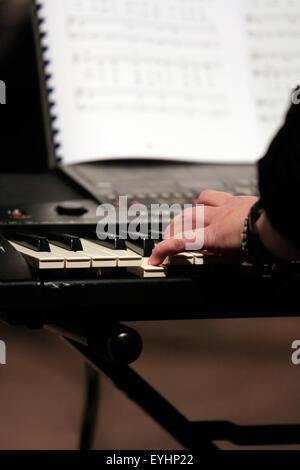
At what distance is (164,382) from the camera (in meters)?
1.58

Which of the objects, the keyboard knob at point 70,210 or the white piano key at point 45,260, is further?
the keyboard knob at point 70,210

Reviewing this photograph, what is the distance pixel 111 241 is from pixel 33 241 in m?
0.10

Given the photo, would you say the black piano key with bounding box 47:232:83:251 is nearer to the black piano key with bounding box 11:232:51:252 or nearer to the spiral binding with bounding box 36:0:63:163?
the black piano key with bounding box 11:232:51:252

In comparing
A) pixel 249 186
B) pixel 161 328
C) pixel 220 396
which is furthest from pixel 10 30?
pixel 220 396

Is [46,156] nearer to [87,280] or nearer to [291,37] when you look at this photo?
[291,37]

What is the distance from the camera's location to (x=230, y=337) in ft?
5.23

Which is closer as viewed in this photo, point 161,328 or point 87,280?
point 87,280

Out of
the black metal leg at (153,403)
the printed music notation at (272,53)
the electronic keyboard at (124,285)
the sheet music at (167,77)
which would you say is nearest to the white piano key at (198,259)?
the electronic keyboard at (124,285)

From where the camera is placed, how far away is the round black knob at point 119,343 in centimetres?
73

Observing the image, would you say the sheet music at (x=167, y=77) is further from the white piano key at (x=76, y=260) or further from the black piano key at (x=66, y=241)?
the white piano key at (x=76, y=260)

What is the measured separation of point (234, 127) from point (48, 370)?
2.22 feet

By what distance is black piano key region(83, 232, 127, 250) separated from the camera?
2.54 ft

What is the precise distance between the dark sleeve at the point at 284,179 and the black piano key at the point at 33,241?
0.78 ft
